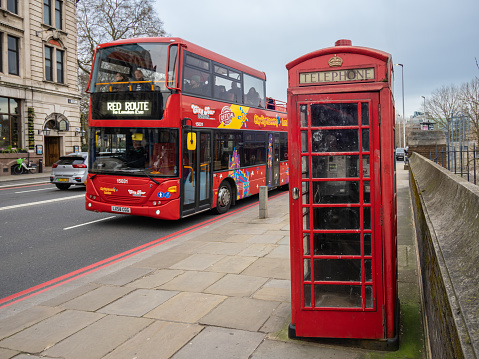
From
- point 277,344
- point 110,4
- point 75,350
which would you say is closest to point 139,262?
point 75,350

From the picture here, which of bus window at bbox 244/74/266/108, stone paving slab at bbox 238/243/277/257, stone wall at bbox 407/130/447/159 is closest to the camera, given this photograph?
stone paving slab at bbox 238/243/277/257

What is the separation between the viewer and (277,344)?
12.1 feet

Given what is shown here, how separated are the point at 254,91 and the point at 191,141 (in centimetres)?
471

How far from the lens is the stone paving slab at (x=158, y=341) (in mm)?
3615

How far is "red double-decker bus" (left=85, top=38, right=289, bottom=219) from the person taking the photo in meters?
9.20

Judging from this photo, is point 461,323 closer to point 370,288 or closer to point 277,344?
point 370,288

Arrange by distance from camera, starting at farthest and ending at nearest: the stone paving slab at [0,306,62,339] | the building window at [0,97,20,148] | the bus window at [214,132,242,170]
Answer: the building window at [0,97,20,148]
the bus window at [214,132,242,170]
the stone paving slab at [0,306,62,339]

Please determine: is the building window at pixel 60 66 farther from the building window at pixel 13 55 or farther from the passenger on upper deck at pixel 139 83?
the passenger on upper deck at pixel 139 83

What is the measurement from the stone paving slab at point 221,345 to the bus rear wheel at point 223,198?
293 inches

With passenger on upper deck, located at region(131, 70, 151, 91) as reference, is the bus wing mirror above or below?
below

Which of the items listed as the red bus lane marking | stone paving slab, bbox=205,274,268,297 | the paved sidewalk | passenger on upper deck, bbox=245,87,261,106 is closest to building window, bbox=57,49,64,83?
passenger on upper deck, bbox=245,87,261,106

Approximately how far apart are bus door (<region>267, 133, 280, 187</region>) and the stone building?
65.6ft

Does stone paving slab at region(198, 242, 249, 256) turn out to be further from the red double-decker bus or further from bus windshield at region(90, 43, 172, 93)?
bus windshield at region(90, 43, 172, 93)

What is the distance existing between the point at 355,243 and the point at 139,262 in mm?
4215
